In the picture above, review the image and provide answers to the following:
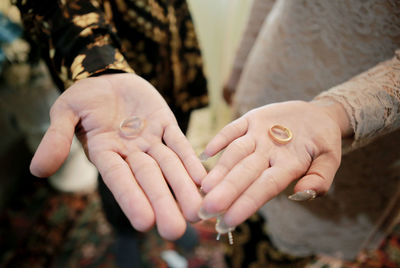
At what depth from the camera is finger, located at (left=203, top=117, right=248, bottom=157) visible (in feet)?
1.37

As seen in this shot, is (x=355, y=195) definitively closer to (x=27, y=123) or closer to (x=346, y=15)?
(x=346, y=15)

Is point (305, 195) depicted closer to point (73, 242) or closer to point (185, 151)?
point (185, 151)

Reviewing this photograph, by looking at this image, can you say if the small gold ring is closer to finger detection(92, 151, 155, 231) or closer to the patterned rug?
finger detection(92, 151, 155, 231)

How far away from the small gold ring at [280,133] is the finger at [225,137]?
0.16ft

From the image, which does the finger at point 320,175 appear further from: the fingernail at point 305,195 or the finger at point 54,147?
the finger at point 54,147

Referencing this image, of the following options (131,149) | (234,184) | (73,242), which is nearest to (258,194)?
(234,184)

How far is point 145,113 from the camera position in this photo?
51 centimetres

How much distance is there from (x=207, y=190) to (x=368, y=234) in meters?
0.67

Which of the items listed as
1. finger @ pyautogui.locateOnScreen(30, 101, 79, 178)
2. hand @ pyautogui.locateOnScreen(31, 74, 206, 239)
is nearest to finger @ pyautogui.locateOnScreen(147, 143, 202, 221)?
hand @ pyautogui.locateOnScreen(31, 74, 206, 239)

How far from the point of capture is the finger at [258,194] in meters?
0.34

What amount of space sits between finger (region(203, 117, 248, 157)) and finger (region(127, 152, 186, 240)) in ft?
0.32

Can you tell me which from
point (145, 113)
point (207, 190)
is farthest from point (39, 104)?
point (207, 190)

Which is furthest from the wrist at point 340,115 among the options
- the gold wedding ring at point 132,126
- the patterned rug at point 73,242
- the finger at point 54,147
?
the patterned rug at point 73,242

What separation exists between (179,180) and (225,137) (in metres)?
0.11
